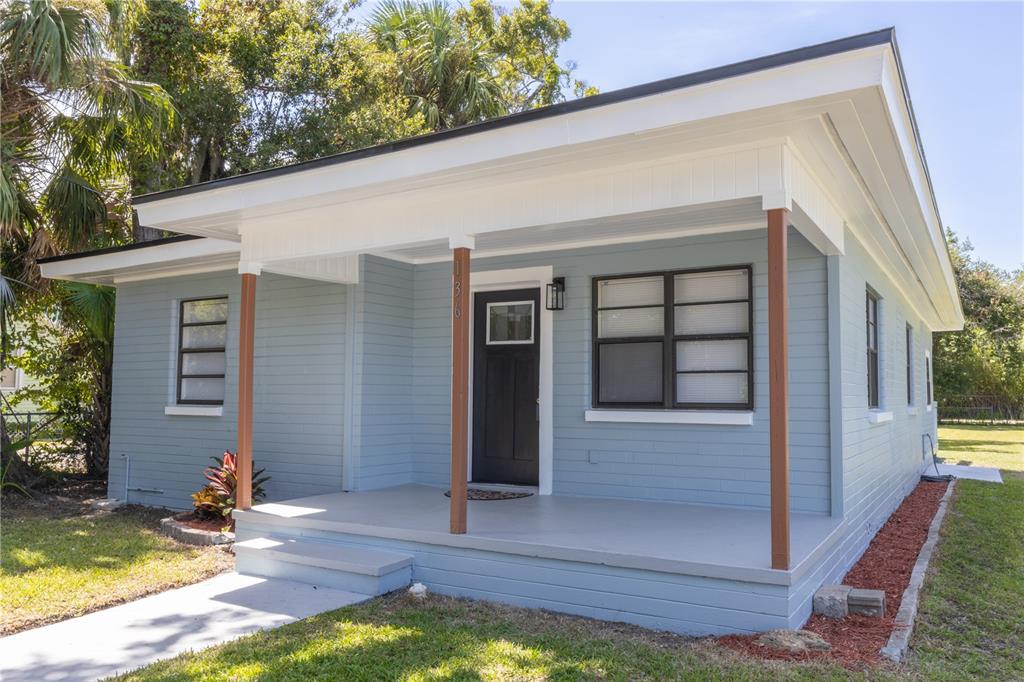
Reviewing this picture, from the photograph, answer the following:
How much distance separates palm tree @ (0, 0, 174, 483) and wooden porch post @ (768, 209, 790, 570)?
24.4ft

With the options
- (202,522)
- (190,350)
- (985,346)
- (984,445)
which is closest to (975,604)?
(202,522)

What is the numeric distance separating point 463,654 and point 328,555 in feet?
6.05

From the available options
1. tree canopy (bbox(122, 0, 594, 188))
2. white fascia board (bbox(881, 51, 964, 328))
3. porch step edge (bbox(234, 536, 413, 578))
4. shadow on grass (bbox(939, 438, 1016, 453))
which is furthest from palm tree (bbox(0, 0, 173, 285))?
shadow on grass (bbox(939, 438, 1016, 453))

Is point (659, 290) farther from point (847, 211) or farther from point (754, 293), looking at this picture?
point (847, 211)

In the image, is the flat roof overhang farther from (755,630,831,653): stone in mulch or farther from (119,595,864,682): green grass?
(119,595,864,682): green grass

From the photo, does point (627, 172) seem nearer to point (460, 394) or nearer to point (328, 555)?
point (460, 394)

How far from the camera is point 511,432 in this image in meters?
7.58

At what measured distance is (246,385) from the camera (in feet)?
21.4

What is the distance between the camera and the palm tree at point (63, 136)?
791 cm

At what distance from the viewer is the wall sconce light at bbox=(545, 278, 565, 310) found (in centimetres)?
716

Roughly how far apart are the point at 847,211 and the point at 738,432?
6.39 ft

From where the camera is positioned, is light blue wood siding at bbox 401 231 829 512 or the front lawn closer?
the front lawn

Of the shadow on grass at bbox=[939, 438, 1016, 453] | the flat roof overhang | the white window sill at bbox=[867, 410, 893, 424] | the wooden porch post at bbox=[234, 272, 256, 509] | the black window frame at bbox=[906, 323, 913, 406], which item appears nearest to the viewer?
the flat roof overhang

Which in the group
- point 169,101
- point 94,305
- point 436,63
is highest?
point 436,63
